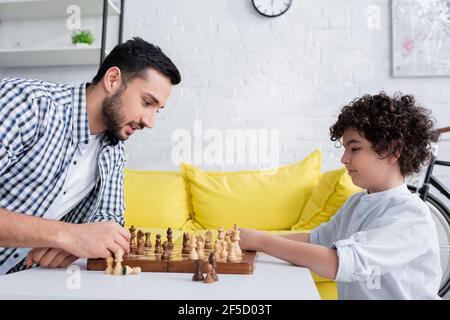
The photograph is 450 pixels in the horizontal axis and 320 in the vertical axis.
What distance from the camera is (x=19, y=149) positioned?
48.6 inches

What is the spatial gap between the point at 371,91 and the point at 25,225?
8.14 feet

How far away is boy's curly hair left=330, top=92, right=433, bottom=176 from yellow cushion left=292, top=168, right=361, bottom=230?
2.76 feet

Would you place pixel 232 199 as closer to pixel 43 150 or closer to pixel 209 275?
pixel 43 150

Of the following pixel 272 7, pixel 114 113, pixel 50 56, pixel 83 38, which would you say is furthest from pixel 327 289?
pixel 50 56

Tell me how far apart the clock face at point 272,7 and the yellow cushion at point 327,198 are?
1.29 metres

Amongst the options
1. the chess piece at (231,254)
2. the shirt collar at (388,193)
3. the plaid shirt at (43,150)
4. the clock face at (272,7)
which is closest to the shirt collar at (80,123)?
the plaid shirt at (43,150)

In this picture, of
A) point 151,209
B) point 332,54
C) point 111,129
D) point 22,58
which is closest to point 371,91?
point 332,54

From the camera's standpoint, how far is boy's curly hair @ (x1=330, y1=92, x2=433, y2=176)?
1.32 metres

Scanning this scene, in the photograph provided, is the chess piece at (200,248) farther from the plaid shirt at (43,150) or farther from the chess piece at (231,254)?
the plaid shirt at (43,150)

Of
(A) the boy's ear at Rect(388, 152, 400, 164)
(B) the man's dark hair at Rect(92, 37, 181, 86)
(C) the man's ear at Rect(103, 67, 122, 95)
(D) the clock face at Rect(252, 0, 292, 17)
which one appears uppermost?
(D) the clock face at Rect(252, 0, 292, 17)

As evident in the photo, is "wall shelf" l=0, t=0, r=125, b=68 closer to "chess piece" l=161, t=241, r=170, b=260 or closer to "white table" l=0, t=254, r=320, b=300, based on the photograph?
"chess piece" l=161, t=241, r=170, b=260

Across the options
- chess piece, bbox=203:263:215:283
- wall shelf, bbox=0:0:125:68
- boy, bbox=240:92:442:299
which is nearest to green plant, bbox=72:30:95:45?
wall shelf, bbox=0:0:125:68

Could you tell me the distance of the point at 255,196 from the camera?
8.30ft

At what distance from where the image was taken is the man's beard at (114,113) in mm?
1447
